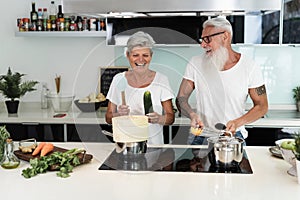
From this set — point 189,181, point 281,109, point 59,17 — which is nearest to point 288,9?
point 281,109

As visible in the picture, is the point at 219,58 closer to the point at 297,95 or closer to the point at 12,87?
the point at 297,95

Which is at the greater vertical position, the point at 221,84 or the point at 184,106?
the point at 221,84

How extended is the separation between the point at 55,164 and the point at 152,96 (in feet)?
2.34

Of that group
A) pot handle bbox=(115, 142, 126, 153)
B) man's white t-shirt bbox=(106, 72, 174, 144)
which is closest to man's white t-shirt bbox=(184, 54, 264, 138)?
man's white t-shirt bbox=(106, 72, 174, 144)

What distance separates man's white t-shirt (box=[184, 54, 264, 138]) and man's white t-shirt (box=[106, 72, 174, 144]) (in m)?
0.33

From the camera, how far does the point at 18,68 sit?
4.29 metres

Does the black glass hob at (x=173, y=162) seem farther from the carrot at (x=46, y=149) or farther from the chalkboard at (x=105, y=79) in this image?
the chalkboard at (x=105, y=79)

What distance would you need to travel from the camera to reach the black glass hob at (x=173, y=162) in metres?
2.04

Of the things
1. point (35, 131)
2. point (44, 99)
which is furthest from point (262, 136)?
point (44, 99)

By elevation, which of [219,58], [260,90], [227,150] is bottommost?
[227,150]

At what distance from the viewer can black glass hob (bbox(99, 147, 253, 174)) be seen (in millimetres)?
2039

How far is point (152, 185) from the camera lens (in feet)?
6.05

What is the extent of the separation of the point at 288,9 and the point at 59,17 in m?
1.99

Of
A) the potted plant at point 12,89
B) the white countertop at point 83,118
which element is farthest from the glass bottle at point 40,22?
the white countertop at point 83,118
